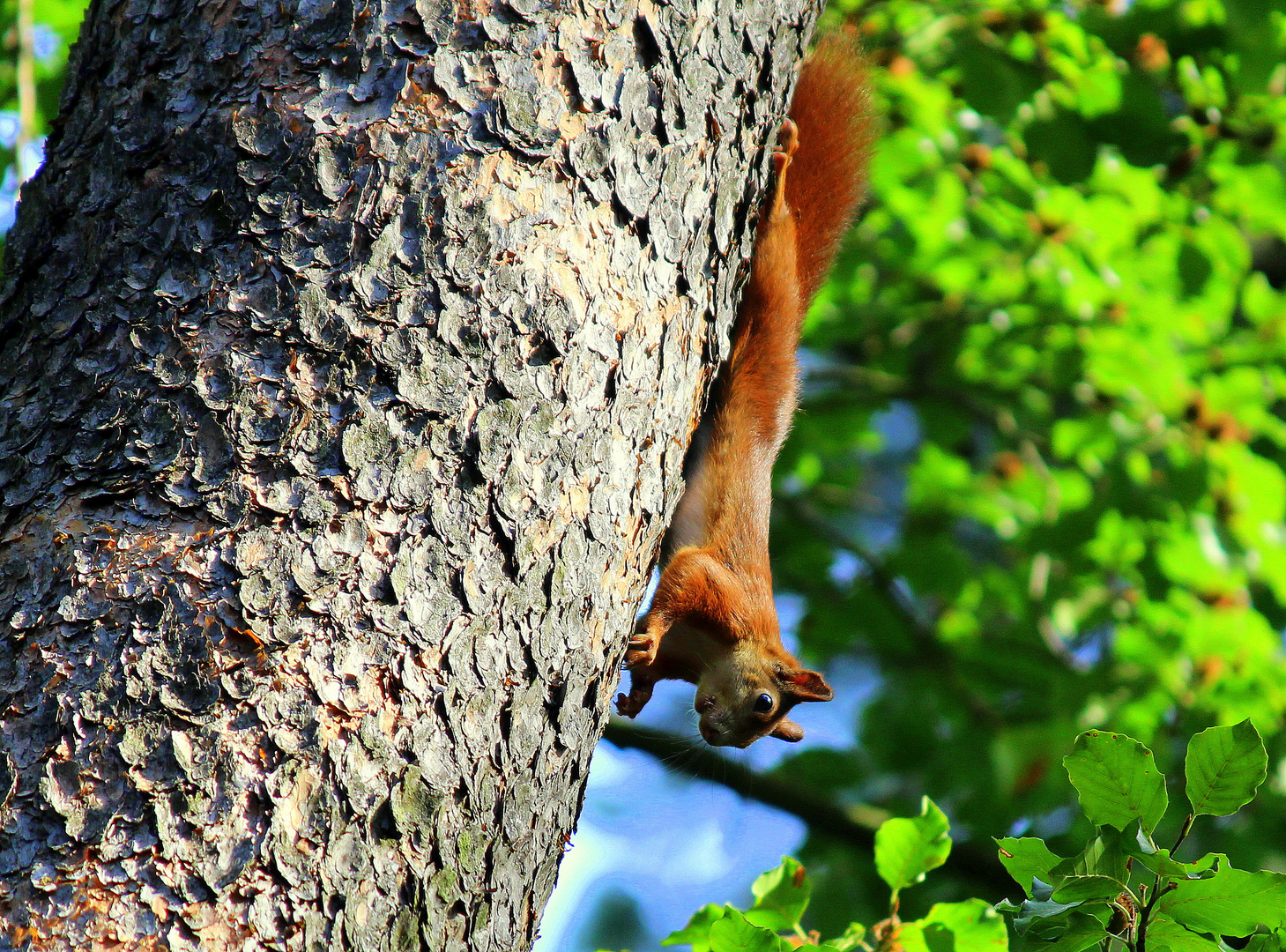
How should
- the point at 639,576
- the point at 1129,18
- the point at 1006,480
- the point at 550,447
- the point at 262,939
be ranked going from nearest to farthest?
1. the point at 262,939
2. the point at 550,447
3. the point at 639,576
4. the point at 1129,18
5. the point at 1006,480

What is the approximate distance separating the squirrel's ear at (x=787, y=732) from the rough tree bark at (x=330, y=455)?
1524 mm

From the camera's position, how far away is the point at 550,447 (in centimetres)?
137

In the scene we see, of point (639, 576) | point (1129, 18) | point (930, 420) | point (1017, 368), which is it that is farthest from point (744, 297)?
point (1017, 368)

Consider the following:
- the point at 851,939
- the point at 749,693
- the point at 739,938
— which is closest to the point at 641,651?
the point at 749,693

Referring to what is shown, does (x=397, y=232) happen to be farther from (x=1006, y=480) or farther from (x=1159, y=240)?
(x=1006, y=480)

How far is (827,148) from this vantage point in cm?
247

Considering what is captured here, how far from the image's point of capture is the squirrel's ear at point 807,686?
108 inches

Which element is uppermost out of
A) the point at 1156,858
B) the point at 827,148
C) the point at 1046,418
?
the point at 827,148

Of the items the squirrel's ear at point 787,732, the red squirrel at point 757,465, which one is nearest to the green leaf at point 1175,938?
the red squirrel at point 757,465

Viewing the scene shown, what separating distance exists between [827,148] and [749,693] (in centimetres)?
136

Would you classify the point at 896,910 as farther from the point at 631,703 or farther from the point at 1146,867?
the point at 631,703

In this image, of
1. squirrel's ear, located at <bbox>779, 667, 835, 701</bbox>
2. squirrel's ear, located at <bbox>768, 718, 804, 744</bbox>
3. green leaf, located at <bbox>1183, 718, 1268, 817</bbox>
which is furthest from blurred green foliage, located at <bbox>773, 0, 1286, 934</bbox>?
green leaf, located at <bbox>1183, 718, 1268, 817</bbox>

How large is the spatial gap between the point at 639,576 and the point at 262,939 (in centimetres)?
68

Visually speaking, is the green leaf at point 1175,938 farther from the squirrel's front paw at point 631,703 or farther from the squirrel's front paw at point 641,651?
the squirrel's front paw at point 631,703
